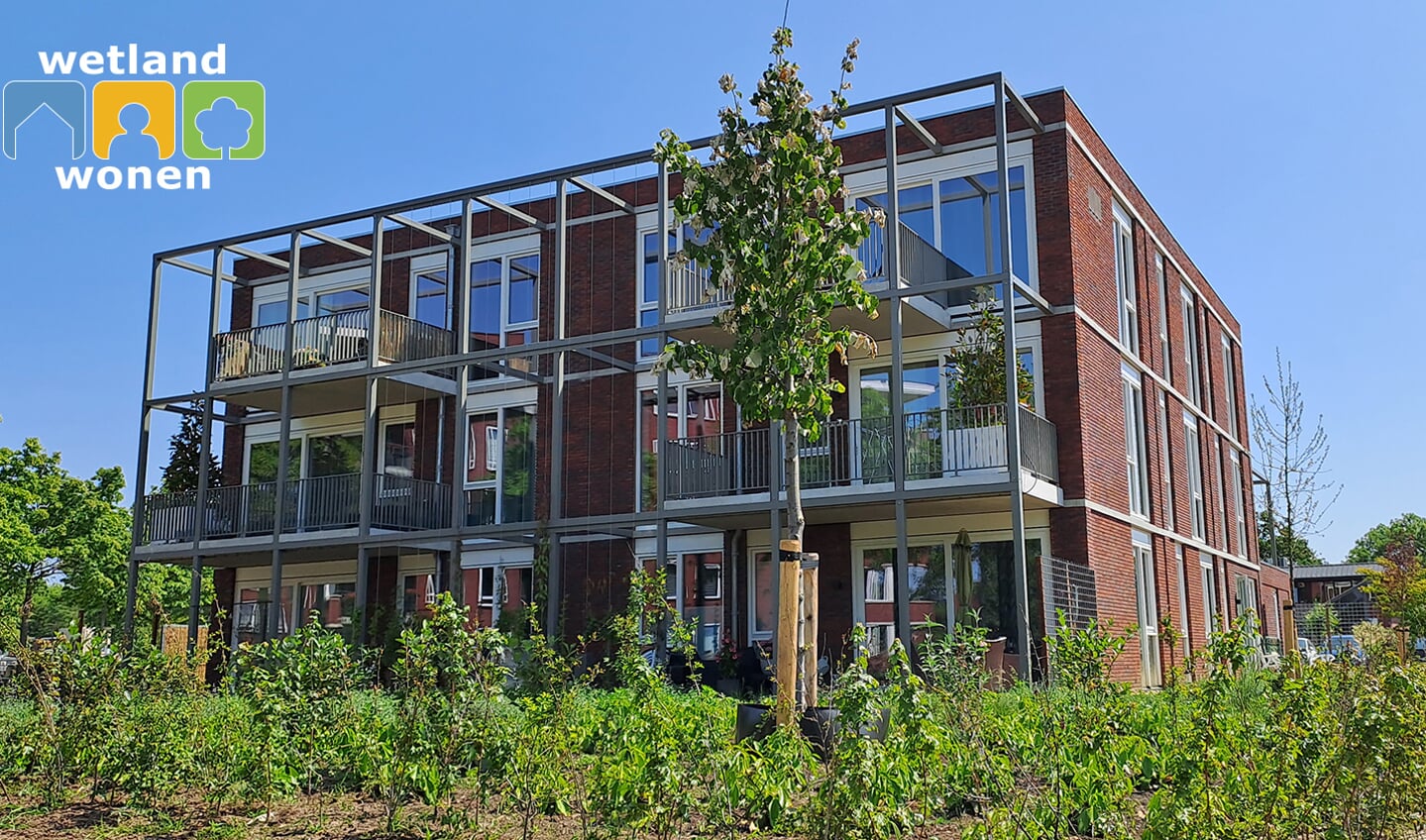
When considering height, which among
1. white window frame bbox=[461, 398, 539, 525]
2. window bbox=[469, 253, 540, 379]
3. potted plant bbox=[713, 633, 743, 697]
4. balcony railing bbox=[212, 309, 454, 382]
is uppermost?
window bbox=[469, 253, 540, 379]

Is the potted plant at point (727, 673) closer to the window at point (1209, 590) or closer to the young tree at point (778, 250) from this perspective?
the young tree at point (778, 250)

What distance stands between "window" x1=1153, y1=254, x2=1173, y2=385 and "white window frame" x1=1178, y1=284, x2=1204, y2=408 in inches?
54.7

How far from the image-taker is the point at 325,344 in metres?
23.1

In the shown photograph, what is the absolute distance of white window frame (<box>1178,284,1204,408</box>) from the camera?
2520 centimetres

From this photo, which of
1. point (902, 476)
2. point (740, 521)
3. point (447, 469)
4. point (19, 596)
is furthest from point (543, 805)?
point (19, 596)

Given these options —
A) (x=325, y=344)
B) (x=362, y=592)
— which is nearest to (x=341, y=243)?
(x=325, y=344)

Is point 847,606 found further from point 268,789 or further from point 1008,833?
point 1008,833

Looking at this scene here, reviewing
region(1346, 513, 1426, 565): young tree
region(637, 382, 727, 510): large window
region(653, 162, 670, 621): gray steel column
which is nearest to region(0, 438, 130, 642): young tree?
region(637, 382, 727, 510): large window

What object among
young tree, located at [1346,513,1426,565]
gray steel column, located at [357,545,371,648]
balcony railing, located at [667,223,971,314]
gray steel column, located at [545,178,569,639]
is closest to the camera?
balcony railing, located at [667,223,971,314]

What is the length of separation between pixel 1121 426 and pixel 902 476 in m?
5.28

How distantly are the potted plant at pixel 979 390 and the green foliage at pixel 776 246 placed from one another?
7794mm

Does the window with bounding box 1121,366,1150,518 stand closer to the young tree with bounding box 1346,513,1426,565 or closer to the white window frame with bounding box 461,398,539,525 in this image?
the white window frame with bounding box 461,398,539,525

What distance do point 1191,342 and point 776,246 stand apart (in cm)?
1885

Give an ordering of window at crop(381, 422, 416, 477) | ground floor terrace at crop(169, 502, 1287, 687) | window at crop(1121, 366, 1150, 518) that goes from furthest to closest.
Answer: window at crop(381, 422, 416, 477) < window at crop(1121, 366, 1150, 518) < ground floor terrace at crop(169, 502, 1287, 687)
